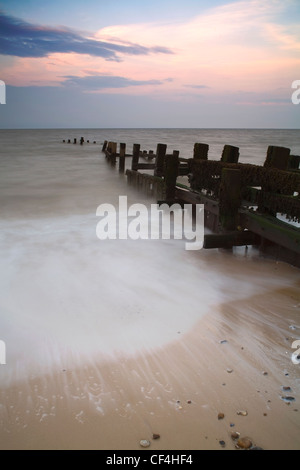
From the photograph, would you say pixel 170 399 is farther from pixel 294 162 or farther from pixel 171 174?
pixel 171 174

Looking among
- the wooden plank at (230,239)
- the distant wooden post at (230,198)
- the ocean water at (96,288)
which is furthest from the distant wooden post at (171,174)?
the wooden plank at (230,239)

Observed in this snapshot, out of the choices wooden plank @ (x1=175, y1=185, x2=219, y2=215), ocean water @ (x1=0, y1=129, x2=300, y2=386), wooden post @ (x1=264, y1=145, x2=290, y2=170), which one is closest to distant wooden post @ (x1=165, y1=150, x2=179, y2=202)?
wooden plank @ (x1=175, y1=185, x2=219, y2=215)

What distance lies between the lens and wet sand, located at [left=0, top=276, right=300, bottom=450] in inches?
86.4

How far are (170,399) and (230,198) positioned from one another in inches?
140

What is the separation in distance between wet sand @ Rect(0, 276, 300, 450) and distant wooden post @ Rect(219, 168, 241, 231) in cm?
242

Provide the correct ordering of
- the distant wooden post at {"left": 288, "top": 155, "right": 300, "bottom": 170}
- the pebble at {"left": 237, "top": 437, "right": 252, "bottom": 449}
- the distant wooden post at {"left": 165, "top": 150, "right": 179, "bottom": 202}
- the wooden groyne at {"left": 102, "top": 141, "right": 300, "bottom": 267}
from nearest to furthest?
the pebble at {"left": 237, "top": 437, "right": 252, "bottom": 449} < the wooden groyne at {"left": 102, "top": 141, "right": 300, "bottom": 267} < the distant wooden post at {"left": 288, "top": 155, "right": 300, "bottom": 170} < the distant wooden post at {"left": 165, "top": 150, "right": 179, "bottom": 202}

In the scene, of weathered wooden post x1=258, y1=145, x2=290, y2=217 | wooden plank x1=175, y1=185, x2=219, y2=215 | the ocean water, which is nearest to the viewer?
the ocean water

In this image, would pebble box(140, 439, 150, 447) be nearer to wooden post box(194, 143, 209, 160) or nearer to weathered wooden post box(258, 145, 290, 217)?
weathered wooden post box(258, 145, 290, 217)

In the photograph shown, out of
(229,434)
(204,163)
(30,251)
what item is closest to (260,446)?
(229,434)

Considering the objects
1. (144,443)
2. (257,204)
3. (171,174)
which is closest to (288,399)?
(144,443)

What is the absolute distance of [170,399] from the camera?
8.17 ft

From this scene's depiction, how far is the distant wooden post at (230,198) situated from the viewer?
17.4ft

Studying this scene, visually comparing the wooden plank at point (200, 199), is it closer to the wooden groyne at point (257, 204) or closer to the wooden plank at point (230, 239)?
the wooden groyne at point (257, 204)
